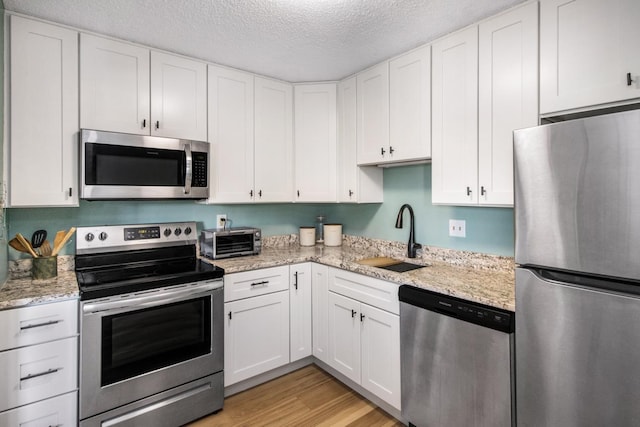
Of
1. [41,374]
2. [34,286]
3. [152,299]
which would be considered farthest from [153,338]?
[34,286]

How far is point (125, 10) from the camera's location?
1.83 m

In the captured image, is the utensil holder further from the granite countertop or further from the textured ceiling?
the textured ceiling

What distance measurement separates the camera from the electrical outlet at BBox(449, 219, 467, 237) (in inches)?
90.3

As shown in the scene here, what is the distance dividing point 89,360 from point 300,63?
2296mm

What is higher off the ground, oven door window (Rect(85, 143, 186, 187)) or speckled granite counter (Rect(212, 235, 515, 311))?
oven door window (Rect(85, 143, 186, 187))

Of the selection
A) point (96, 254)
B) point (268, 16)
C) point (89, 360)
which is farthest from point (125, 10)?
point (89, 360)

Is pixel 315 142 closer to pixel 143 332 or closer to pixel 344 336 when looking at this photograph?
pixel 344 336

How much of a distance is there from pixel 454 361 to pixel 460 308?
0.91 ft

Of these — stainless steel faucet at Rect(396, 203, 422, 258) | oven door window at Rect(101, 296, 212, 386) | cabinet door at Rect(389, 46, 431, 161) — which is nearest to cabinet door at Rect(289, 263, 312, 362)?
oven door window at Rect(101, 296, 212, 386)

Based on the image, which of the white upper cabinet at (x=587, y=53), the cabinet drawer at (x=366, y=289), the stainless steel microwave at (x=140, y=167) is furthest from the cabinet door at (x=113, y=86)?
the white upper cabinet at (x=587, y=53)

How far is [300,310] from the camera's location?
2596 mm

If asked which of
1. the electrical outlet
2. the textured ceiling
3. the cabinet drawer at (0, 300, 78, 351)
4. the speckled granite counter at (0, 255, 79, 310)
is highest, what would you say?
the textured ceiling

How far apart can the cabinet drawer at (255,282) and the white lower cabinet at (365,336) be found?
36 centimetres

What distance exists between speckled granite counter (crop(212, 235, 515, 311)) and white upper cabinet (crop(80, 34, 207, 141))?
3.40 ft
